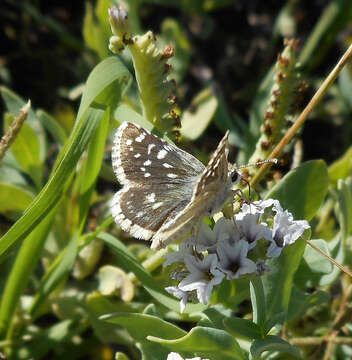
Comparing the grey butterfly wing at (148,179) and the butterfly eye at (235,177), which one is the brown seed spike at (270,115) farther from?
the butterfly eye at (235,177)

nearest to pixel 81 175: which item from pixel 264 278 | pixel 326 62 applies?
pixel 264 278

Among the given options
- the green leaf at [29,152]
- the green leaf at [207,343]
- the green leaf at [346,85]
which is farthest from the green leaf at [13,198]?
the green leaf at [346,85]

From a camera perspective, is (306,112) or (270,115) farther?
(270,115)

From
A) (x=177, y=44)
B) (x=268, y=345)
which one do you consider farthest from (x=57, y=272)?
(x=177, y=44)

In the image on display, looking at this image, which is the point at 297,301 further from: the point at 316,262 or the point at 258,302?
the point at 258,302

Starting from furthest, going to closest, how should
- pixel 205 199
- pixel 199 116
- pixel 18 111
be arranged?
pixel 199 116 < pixel 18 111 < pixel 205 199

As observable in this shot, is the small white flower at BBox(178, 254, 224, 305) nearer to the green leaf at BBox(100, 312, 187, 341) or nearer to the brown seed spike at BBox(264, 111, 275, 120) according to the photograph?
the green leaf at BBox(100, 312, 187, 341)
